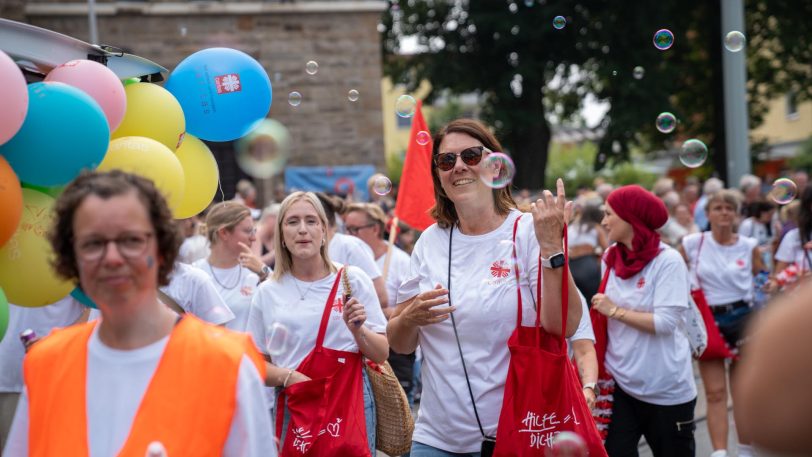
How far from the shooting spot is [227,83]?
4336 mm

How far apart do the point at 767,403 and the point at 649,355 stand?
158 inches

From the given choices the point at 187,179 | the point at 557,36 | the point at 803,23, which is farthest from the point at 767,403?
the point at 803,23

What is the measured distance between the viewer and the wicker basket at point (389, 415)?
469 cm

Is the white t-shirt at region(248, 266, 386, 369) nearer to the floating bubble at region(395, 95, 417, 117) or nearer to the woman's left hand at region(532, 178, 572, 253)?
the woman's left hand at region(532, 178, 572, 253)

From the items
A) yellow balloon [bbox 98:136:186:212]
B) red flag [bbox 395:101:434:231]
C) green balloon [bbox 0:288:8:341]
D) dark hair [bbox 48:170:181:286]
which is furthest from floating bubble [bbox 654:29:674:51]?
dark hair [bbox 48:170:181:286]

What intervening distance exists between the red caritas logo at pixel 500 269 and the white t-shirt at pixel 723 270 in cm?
412

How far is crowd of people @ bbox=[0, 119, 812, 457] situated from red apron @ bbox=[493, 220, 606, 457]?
0.03 meters

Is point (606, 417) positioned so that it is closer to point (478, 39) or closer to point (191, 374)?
point (191, 374)

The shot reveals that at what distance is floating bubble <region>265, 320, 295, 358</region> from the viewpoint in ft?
14.8

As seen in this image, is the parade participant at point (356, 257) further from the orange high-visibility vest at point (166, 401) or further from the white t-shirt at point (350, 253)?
the orange high-visibility vest at point (166, 401)

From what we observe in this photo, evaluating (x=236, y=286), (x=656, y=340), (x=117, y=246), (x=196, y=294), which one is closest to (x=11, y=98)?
(x=117, y=246)

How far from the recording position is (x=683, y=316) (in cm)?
551

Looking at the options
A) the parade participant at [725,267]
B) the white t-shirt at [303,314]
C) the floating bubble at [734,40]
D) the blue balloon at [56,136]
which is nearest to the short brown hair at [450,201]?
the white t-shirt at [303,314]

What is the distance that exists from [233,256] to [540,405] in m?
2.96
